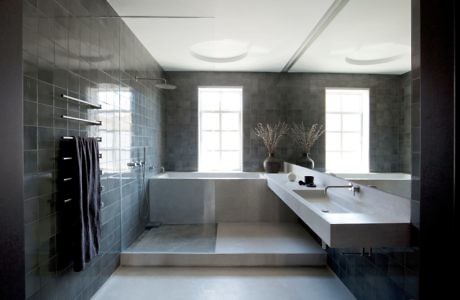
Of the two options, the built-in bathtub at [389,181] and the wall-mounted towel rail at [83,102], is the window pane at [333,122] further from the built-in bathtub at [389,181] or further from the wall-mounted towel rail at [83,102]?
the wall-mounted towel rail at [83,102]

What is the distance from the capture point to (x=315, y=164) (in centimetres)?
342

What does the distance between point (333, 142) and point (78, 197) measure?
248cm

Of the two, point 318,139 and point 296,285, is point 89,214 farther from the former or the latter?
point 318,139

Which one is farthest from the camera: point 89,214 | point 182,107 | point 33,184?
point 182,107

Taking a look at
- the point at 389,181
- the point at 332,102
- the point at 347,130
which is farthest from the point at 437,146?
the point at 332,102

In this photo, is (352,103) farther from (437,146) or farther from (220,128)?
(220,128)

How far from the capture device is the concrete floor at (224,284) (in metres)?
2.53

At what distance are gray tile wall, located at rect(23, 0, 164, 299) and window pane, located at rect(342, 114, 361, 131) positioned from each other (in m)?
2.38

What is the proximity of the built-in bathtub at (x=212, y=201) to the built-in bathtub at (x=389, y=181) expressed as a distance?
192cm

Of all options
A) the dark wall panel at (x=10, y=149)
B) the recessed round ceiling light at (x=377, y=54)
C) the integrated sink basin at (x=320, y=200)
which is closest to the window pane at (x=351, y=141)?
the integrated sink basin at (x=320, y=200)

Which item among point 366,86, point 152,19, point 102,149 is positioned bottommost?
point 102,149

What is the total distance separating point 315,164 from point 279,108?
1.70 m

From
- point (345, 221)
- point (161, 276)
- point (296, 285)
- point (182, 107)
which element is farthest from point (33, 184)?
point (182, 107)

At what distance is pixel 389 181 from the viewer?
2033 millimetres
